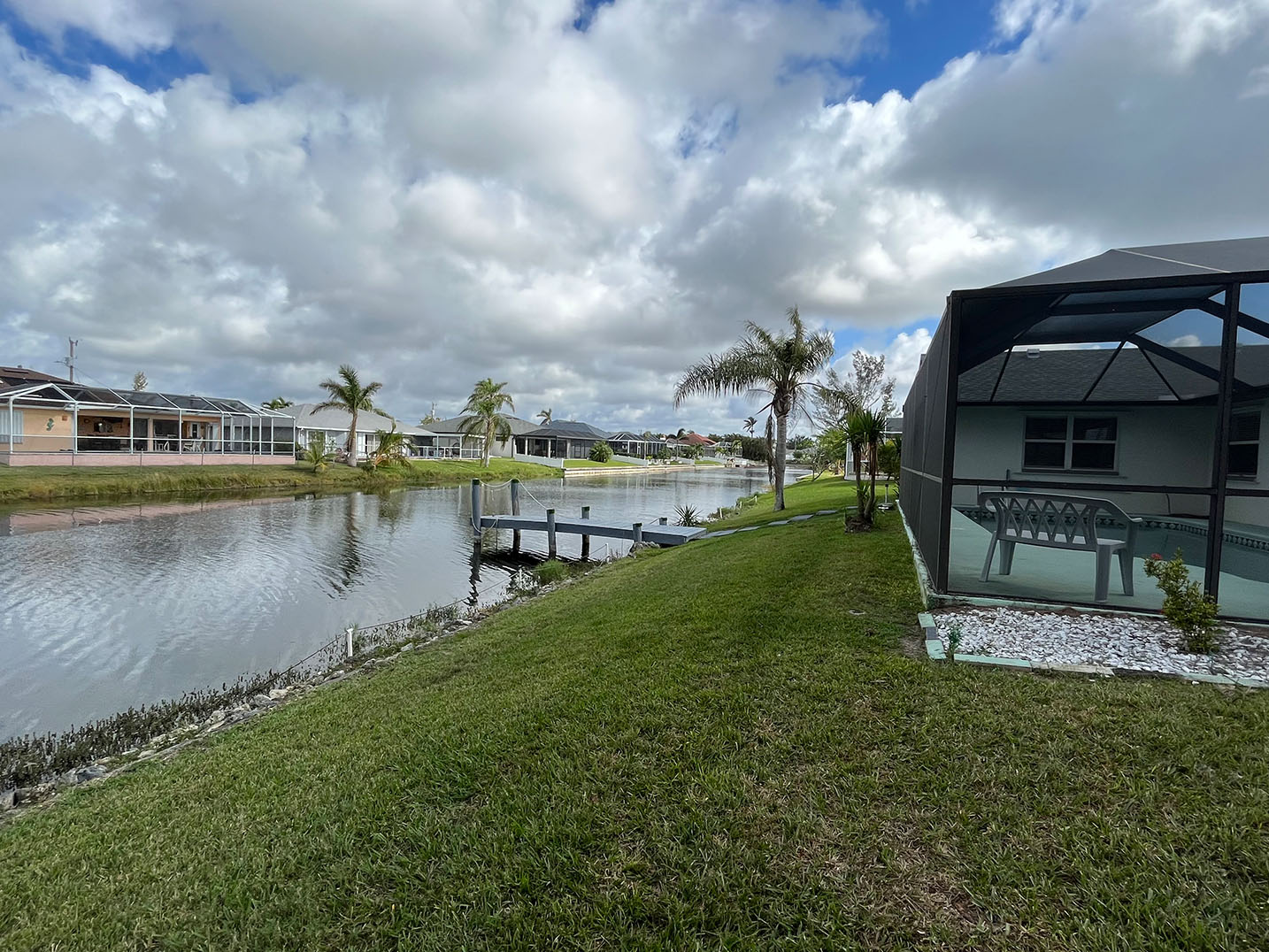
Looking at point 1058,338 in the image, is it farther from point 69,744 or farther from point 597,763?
point 69,744

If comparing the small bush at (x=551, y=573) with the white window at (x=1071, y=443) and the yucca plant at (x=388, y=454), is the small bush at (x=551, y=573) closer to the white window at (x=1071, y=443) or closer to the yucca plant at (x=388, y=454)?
the white window at (x=1071, y=443)

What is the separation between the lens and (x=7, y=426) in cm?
3025

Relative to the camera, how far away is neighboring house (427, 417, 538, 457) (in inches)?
2398

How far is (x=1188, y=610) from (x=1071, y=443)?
10.0 metres

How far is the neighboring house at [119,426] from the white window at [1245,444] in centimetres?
4199

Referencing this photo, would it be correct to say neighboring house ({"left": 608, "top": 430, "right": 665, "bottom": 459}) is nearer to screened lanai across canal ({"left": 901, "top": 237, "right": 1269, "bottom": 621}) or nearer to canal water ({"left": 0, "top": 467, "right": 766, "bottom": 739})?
canal water ({"left": 0, "top": 467, "right": 766, "bottom": 739})

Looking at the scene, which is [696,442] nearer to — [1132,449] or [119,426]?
[119,426]

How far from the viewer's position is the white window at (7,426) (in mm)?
29297

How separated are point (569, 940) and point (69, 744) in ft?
22.2

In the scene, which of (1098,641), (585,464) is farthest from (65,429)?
(1098,641)

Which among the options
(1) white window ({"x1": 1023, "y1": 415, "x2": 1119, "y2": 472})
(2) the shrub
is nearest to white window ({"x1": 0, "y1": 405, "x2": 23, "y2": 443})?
(2) the shrub

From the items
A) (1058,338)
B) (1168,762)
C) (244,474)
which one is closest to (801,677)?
(1168,762)

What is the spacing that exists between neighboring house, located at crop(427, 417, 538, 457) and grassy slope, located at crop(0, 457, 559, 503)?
13035 mm

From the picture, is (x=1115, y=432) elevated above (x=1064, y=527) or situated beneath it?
elevated above
